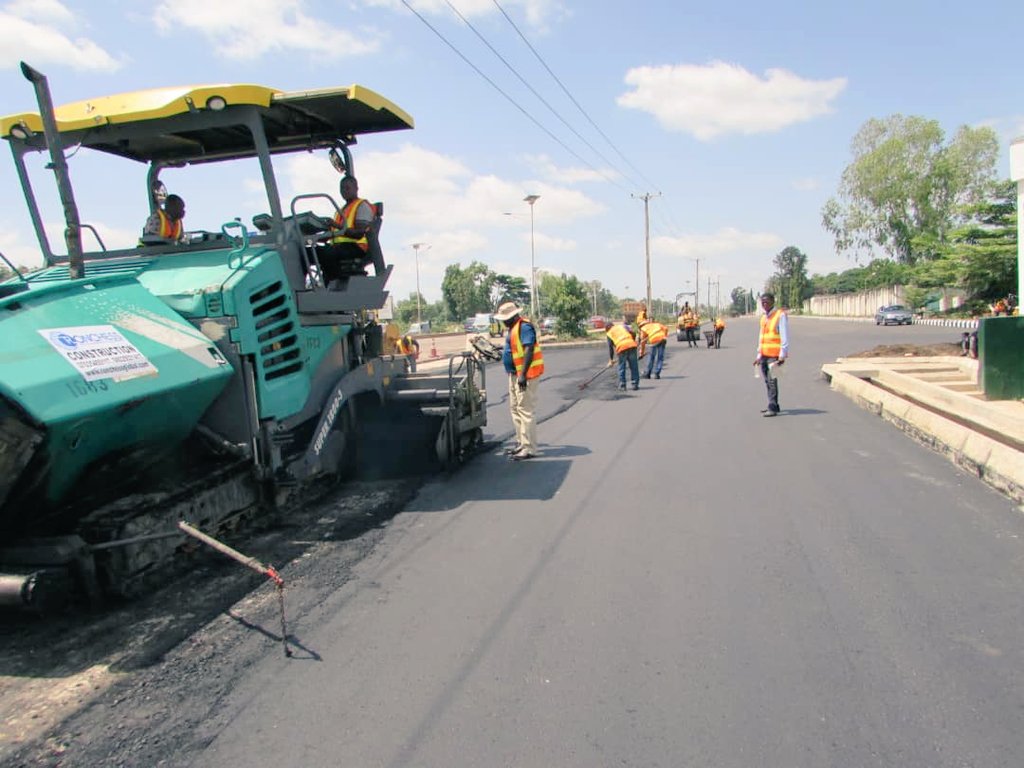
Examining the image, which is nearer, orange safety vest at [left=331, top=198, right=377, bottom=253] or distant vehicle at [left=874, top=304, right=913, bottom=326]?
orange safety vest at [left=331, top=198, right=377, bottom=253]

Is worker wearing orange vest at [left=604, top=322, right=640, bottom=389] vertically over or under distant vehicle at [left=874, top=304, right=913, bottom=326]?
over

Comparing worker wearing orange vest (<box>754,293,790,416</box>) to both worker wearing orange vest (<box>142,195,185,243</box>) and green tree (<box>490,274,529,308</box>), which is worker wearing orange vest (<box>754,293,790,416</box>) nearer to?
worker wearing orange vest (<box>142,195,185,243</box>)

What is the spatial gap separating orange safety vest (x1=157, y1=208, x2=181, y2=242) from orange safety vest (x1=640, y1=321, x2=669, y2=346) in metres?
11.5

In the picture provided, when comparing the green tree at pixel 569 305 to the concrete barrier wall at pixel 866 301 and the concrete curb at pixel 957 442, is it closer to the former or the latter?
the concrete barrier wall at pixel 866 301

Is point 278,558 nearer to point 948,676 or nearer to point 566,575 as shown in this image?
point 566,575

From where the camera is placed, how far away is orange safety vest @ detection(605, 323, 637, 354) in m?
14.1

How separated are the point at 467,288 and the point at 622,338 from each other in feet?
260

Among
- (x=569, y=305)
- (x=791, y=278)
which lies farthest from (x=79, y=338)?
(x=791, y=278)

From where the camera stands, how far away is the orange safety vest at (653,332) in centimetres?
1600

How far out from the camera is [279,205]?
5.57 meters

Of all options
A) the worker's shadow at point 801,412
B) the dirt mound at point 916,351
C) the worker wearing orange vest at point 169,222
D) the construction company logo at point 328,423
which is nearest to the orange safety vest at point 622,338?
the worker's shadow at point 801,412

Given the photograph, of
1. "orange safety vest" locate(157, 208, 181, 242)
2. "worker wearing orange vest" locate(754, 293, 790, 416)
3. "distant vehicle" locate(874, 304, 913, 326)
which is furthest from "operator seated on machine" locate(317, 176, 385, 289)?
"distant vehicle" locate(874, 304, 913, 326)

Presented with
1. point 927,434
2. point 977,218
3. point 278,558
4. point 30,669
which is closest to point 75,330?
point 30,669

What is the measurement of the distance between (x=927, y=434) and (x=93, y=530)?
767cm
